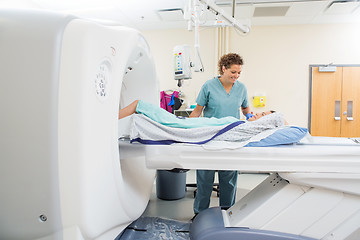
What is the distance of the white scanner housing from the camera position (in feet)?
3.24

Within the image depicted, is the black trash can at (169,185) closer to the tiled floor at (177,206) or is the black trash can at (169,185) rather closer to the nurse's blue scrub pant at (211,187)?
the tiled floor at (177,206)

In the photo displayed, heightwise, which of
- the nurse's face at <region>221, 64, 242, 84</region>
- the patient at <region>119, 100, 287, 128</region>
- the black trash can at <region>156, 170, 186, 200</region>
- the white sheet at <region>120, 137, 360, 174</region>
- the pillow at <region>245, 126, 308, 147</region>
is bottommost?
the black trash can at <region>156, 170, 186, 200</region>

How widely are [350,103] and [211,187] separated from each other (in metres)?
3.31

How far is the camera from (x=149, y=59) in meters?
1.75

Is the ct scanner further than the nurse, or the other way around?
the nurse

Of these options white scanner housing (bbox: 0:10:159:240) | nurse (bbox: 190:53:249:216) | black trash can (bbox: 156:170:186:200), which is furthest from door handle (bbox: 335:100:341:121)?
white scanner housing (bbox: 0:10:159:240)

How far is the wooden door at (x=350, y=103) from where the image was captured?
13.8ft

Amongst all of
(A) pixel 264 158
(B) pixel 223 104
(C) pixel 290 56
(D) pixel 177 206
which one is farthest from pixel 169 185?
(C) pixel 290 56

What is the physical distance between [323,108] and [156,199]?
10.2 feet

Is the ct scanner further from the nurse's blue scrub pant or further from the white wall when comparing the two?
the white wall

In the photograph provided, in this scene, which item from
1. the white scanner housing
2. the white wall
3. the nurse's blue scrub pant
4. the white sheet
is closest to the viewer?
the white scanner housing

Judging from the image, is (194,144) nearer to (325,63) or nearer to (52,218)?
(52,218)

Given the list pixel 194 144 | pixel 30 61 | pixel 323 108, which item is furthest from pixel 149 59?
pixel 323 108

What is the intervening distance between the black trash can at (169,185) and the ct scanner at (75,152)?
129cm
